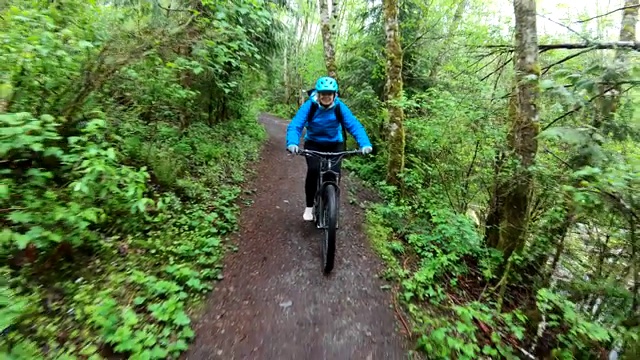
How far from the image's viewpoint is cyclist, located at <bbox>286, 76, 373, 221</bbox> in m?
4.71

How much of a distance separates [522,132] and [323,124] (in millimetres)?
2816

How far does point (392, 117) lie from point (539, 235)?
3655 mm

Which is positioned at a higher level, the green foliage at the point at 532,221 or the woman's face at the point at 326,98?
the woman's face at the point at 326,98

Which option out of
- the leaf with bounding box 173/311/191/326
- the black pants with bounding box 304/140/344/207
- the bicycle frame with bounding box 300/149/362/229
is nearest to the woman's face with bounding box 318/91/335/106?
the black pants with bounding box 304/140/344/207

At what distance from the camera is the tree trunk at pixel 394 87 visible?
7109 millimetres

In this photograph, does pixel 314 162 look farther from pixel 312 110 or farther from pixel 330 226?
pixel 330 226

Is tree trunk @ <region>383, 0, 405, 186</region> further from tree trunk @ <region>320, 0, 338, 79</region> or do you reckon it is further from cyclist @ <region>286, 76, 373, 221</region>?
tree trunk @ <region>320, 0, 338, 79</region>

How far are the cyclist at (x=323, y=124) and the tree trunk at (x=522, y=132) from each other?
6.98 ft

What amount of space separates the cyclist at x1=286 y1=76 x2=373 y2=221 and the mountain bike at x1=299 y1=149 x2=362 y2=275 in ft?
0.42

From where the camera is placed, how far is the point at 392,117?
23.8ft

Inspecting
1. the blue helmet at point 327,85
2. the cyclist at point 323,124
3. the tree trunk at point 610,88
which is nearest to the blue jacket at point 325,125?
the cyclist at point 323,124

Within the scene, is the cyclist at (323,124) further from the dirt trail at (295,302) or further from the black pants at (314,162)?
the dirt trail at (295,302)

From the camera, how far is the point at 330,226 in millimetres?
4191

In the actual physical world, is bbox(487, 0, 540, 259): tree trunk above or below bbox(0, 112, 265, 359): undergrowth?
above
